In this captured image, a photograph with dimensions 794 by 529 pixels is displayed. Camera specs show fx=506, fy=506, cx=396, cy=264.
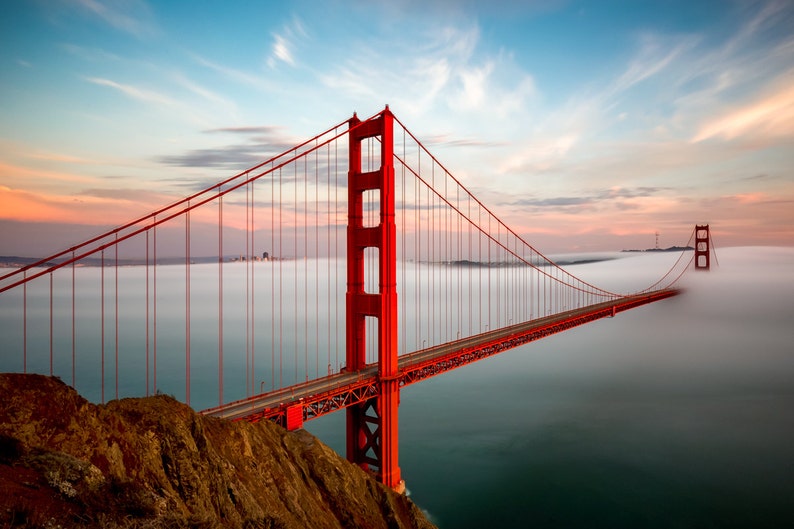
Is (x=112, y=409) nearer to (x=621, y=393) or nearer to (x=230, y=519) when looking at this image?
(x=230, y=519)

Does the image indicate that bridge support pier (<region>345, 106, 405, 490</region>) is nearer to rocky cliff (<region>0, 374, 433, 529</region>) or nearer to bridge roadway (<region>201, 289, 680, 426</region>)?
bridge roadway (<region>201, 289, 680, 426</region>)

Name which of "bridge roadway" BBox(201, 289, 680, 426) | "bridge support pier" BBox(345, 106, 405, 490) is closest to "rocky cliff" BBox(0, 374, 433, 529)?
"bridge roadway" BBox(201, 289, 680, 426)

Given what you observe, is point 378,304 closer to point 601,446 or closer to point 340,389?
point 340,389

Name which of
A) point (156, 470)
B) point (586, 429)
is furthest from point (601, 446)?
point (156, 470)

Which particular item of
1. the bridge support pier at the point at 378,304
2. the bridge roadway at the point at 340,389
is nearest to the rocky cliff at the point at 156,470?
the bridge roadway at the point at 340,389

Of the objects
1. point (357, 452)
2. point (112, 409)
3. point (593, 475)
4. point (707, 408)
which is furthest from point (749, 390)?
point (112, 409)

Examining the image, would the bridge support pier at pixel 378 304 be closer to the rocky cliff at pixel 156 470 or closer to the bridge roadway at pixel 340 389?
the bridge roadway at pixel 340 389
